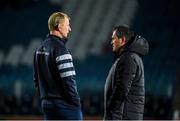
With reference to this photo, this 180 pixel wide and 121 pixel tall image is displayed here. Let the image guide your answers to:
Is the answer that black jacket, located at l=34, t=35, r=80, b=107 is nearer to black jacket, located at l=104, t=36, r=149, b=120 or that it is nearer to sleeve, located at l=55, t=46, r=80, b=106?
sleeve, located at l=55, t=46, r=80, b=106

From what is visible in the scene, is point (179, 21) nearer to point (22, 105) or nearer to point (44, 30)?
point (44, 30)

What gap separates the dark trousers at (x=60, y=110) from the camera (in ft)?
12.6

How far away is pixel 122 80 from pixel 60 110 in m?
0.62

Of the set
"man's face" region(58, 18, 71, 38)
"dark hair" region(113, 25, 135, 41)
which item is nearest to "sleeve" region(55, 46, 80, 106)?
"man's face" region(58, 18, 71, 38)

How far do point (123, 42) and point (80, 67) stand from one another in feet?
20.9

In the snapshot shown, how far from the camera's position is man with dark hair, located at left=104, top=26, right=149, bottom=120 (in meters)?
3.47

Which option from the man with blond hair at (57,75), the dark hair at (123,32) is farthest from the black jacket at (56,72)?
the dark hair at (123,32)

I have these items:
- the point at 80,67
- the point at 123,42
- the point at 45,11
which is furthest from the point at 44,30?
the point at 123,42

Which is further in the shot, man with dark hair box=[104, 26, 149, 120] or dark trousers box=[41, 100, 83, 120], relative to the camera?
dark trousers box=[41, 100, 83, 120]

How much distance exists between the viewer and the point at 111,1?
1095 centimetres

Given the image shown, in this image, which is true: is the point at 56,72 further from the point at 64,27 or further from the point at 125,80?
the point at 125,80

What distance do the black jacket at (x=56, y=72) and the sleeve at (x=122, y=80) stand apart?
40 centimetres

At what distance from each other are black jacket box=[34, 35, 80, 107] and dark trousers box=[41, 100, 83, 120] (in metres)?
0.03

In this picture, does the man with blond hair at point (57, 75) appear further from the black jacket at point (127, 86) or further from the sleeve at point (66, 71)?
the black jacket at point (127, 86)
